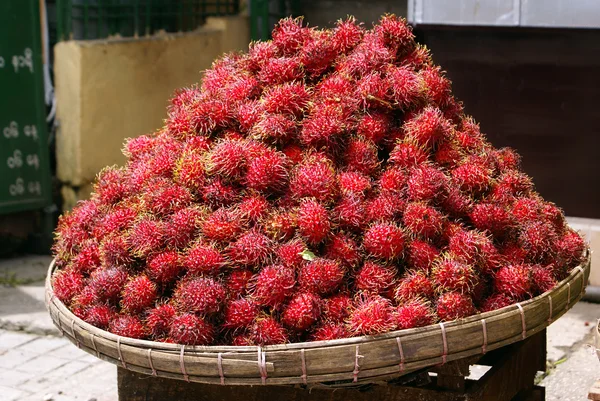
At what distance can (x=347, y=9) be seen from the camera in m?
6.09

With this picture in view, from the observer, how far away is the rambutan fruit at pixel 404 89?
2.66 m

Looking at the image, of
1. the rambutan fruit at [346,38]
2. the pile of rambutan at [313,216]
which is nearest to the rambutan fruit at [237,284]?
the pile of rambutan at [313,216]

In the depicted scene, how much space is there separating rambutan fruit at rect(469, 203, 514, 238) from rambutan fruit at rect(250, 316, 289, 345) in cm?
69

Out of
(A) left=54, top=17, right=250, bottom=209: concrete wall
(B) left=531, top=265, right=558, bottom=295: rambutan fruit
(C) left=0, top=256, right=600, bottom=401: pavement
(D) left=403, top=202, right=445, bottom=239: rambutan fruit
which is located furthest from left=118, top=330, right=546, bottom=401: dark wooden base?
(A) left=54, top=17, right=250, bottom=209: concrete wall

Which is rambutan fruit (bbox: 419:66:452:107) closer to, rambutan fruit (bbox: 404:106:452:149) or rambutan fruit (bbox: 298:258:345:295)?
rambutan fruit (bbox: 404:106:452:149)

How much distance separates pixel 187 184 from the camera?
2.56 metres

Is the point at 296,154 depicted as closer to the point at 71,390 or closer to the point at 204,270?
the point at 204,270

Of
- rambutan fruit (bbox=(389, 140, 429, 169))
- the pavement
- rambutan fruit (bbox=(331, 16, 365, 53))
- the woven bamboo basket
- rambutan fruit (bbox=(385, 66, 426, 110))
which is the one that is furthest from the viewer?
the pavement

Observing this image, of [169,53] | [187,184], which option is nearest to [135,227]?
[187,184]

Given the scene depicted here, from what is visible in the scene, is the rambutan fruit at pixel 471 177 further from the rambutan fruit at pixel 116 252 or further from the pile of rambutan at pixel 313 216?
the rambutan fruit at pixel 116 252

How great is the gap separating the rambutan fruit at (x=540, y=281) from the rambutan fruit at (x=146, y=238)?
1.09 meters

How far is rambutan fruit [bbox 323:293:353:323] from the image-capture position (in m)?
2.28

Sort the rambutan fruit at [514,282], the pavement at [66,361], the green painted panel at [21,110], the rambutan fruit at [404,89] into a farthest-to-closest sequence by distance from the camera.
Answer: the green painted panel at [21,110] < the pavement at [66,361] < the rambutan fruit at [404,89] < the rambutan fruit at [514,282]

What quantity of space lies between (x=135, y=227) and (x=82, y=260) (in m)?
0.31
